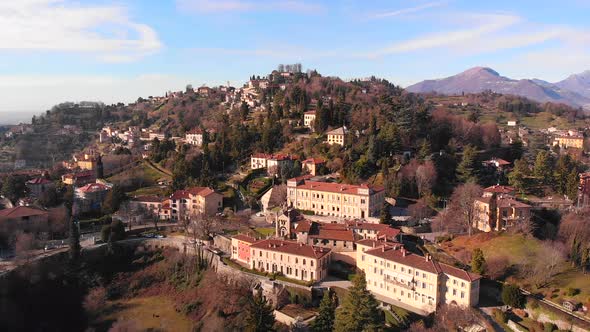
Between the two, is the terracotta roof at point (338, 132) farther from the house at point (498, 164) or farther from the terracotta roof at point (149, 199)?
the terracotta roof at point (149, 199)

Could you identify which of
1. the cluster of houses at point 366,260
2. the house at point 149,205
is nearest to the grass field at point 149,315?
the cluster of houses at point 366,260

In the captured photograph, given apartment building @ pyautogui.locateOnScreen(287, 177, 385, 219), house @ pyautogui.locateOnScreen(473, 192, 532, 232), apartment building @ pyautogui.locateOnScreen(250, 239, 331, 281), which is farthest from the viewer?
apartment building @ pyautogui.locateOnScreen(287, 177, 385, 219)

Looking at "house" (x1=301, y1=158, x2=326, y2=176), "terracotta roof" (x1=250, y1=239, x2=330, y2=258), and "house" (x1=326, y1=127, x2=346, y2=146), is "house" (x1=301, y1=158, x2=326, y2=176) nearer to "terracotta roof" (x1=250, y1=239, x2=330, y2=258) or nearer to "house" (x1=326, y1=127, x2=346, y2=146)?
"house" (x1=326, y1=127, x2=346, y2=146)

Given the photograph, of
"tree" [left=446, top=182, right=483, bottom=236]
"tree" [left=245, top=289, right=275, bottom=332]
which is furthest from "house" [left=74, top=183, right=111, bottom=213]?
"tree" [left=446, top=182, right=483, bottom=236]

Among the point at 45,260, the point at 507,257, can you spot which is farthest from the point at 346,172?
the point at 45,260

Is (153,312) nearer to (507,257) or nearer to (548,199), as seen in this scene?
(507,257)

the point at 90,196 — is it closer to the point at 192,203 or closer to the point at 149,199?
the point at 149,199
